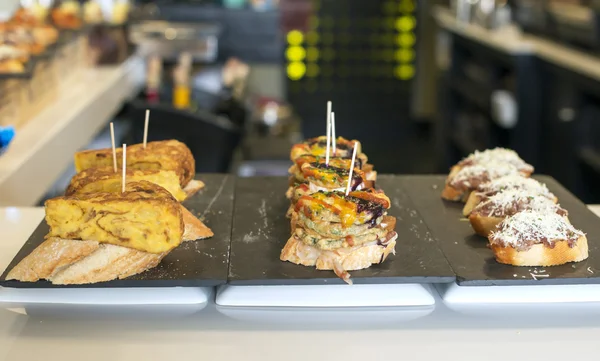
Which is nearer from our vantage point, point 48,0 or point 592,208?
point 592,208

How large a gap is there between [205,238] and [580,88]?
3087 mm

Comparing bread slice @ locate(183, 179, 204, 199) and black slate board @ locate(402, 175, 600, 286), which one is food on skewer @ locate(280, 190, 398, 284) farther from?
bread slice @ locate(183, 179, 204, 199)

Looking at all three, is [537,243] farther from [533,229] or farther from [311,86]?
[311,86]

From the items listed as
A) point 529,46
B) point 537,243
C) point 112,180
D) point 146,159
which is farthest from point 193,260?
point 529,46

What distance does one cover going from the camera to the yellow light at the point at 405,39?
8156mm

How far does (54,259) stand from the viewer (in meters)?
1.44

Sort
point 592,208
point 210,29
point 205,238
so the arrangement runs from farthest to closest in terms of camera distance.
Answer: point 210,29 < point 592,208 < point 205,238


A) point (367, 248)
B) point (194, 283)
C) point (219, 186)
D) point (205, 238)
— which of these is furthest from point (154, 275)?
point (219, 186)

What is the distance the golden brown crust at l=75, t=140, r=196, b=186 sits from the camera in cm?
181

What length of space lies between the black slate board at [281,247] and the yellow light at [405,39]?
6331mm

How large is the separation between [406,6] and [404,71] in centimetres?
65

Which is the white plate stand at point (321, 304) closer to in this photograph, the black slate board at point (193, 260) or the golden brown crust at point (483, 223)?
the black slate board at point (193, 260)

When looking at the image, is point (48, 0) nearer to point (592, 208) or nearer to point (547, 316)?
point (592, 208)

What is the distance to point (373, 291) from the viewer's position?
152 cm
